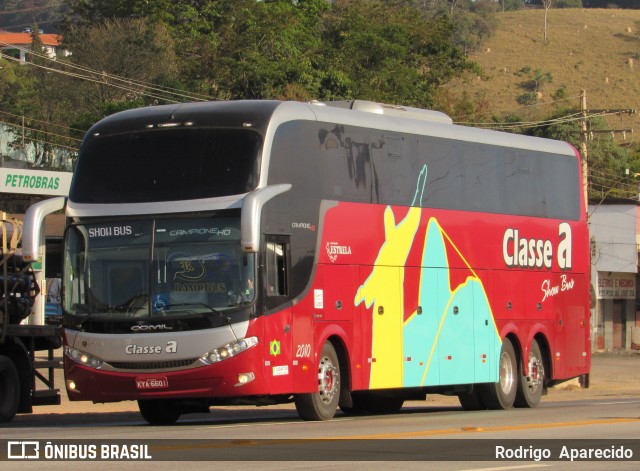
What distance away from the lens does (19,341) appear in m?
20.1

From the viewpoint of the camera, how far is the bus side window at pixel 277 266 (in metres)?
17.2

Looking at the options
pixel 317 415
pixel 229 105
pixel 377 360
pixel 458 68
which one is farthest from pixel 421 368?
pixel 458 68

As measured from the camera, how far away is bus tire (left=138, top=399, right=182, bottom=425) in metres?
19.1

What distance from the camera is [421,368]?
20.5m

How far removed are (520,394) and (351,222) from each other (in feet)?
20.8

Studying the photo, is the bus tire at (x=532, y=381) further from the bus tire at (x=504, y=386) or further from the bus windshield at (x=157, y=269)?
the bus windshield at (x=157, y=269)

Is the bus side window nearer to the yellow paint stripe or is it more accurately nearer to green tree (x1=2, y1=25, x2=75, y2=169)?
the yellow paint stripe

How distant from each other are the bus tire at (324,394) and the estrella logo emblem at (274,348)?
105 centimetres

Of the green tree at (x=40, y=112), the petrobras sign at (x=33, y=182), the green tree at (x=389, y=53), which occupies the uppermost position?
the green tree at (x=389, y=53)

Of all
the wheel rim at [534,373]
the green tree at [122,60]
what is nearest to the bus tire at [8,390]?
the wheel rim at [534,373]

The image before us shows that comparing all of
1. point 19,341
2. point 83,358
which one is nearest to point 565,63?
point 19,341

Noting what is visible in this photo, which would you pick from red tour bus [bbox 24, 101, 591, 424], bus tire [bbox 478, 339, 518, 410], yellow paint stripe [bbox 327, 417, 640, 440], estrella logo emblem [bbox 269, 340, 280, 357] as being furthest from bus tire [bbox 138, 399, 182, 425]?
bus tire [bbox 478, 339, 518, 410]

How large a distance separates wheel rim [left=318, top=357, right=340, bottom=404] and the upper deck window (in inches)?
114

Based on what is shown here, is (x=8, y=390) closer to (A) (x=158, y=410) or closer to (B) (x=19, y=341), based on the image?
(B) (x=19, y=341)
